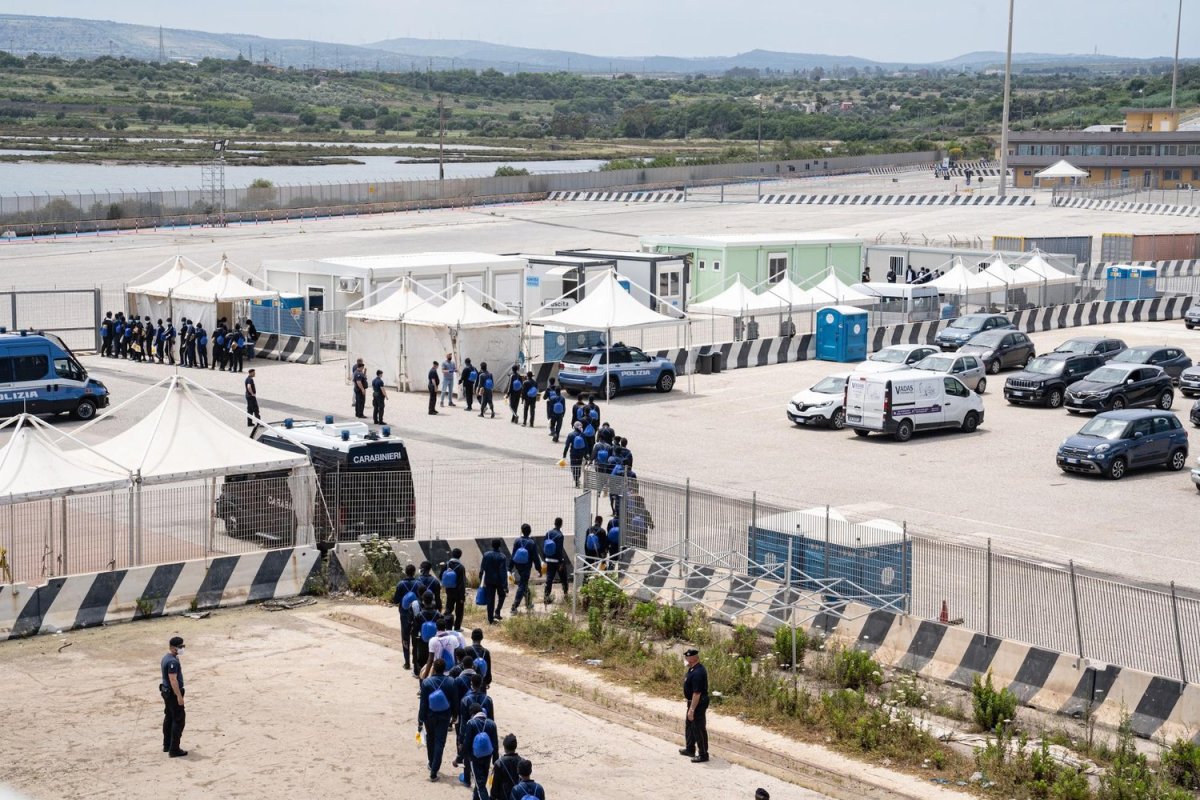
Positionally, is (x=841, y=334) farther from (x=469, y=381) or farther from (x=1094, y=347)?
(x=469, y=381)

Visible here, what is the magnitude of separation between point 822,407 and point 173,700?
20.3 meters

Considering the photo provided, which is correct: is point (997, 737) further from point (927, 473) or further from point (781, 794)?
point (927, 473)

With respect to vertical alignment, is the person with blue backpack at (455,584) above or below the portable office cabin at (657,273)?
below

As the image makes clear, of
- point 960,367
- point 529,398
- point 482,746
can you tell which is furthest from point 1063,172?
point 482,746

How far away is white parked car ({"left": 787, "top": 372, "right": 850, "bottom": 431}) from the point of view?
32469 millimetres

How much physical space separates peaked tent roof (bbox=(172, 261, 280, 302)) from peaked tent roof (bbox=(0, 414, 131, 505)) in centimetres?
2185

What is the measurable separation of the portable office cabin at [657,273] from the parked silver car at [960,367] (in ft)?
42.6

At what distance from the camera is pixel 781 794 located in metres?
14.0

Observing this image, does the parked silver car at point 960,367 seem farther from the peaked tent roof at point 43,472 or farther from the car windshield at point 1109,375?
the peaked tent roof at point 43,472

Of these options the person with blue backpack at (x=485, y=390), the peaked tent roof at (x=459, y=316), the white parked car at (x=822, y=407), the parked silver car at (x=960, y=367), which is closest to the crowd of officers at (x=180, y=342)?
the peaked tent roof at (x=459, y=316)

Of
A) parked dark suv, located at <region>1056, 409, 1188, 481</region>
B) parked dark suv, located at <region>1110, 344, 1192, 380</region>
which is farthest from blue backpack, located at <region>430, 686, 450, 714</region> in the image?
parked dark suv, located at <region>1110, 344, 1192, 380</region>

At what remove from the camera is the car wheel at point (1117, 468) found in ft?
91.2

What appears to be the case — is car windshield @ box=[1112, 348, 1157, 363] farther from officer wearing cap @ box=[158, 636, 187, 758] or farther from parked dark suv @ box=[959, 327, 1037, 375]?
officer wearing cap @ box=[158, 636, 187, 758]

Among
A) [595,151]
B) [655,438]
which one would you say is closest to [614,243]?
[655,438]
